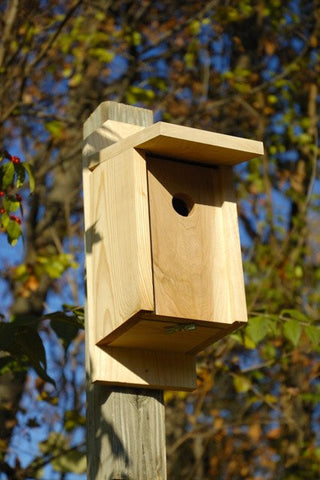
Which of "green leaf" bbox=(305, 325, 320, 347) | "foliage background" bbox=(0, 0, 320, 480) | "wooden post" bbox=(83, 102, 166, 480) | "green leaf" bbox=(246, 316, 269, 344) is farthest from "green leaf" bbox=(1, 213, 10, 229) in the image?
"foliage background" bbox=(0, 0, 320, 480)

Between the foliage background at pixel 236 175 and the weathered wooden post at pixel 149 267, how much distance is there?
2.67m

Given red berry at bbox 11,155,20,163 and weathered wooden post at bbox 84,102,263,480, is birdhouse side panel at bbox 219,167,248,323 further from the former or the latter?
red berry at bbox 11,155,20,163

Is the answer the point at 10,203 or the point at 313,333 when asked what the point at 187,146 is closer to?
the point at 10,203

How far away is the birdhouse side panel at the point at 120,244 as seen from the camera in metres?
2.69

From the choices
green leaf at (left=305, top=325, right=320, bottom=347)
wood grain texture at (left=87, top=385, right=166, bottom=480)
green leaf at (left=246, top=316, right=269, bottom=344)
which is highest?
green leaf at (left=246, top=316, right=269, bottom=344)

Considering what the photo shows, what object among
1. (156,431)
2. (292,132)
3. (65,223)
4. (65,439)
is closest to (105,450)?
(156,431)

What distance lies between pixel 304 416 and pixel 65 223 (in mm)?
2655

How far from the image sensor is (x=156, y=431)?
8.87ft

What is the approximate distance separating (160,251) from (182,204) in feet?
0.93

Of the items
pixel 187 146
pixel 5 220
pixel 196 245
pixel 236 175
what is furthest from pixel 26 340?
pixel 236 175

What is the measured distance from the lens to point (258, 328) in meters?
3.54

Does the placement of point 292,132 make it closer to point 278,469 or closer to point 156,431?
point 278,469

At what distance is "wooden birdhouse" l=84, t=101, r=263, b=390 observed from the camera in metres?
2.71

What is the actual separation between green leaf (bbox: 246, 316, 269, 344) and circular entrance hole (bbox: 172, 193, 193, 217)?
2.34ft
